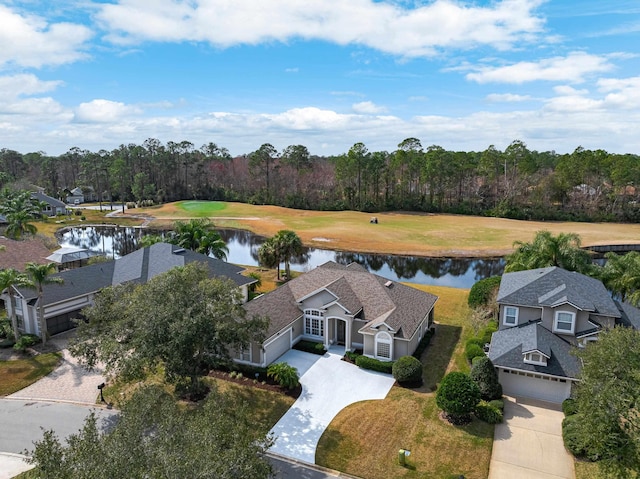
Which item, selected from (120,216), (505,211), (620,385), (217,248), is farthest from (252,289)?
(505,211)

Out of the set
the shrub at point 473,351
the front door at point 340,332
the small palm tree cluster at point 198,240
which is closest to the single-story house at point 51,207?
the small palm tree cluster at point 198,240

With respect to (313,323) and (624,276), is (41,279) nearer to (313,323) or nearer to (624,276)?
(313,323)

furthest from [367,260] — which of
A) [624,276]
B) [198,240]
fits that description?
[624,276]

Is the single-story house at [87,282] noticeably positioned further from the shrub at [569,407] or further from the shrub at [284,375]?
the shrub at [569,407]

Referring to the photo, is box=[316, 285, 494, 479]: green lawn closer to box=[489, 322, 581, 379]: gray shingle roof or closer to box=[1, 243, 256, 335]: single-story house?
box=[489, 322, 581, 379]: gray shingle roof

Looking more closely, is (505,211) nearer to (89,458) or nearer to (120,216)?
(120,216)

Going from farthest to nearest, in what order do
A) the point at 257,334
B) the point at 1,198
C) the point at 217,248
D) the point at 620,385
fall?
1. the point at 1,198
2. the point at 217,248
3. the point at 257,334
4. the point at 620,385

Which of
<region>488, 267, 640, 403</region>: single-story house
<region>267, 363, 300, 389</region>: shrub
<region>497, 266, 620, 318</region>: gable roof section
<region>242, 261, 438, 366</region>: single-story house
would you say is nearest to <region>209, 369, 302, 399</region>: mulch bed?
<region>267, 363, 300, 389</region>: shrub
